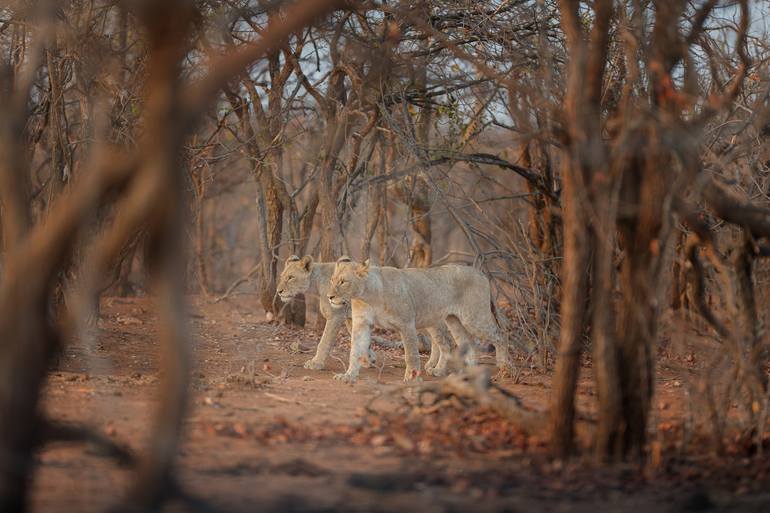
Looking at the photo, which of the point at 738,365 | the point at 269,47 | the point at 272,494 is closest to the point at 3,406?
the point at 272,494

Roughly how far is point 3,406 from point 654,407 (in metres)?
5.26

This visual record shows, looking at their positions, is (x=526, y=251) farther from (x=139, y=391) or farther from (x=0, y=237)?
(x=0, y=237)

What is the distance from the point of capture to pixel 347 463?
582cm

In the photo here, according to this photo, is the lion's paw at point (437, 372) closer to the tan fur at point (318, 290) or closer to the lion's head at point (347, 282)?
the tan fur at point (318, 290)

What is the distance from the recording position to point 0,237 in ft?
45.5

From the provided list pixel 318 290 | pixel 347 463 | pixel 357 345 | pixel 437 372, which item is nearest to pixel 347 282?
pixel 357 345

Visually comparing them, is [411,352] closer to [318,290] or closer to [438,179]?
[318,290]

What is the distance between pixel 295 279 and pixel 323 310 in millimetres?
477

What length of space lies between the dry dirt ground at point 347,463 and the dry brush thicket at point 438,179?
0.36 m

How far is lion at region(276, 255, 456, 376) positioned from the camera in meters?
10.5

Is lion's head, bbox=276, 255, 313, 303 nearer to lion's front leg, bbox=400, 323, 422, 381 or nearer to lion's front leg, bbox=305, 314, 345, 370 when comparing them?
lion's front leg, bbox=305, 314, 345, 370

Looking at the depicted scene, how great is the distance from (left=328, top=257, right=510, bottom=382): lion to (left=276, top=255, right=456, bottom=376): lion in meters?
0.16

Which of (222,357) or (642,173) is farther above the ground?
(642,173)

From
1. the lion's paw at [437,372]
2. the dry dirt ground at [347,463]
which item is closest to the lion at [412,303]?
the lion's paw at [437,372]
